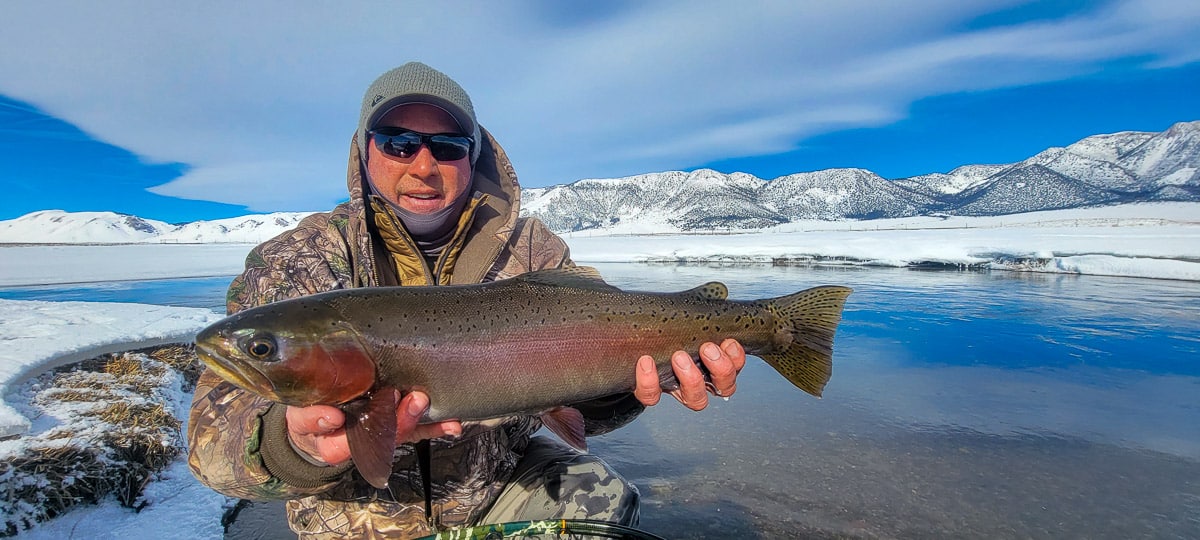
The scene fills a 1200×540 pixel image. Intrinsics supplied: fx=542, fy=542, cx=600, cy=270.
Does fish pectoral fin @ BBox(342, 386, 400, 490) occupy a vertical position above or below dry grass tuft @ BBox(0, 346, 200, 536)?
above

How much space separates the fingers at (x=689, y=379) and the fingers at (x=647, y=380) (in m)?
0.11

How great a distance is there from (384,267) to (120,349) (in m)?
5.32

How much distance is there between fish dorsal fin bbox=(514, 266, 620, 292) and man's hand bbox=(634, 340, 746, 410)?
404 millimetres

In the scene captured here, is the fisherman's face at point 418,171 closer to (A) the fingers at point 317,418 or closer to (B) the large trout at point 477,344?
(B) the large trout at point 477,344

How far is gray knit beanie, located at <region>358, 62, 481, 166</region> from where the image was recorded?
2.82m

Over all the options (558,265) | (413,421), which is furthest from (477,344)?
(558,265)

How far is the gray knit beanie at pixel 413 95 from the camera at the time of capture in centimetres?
282

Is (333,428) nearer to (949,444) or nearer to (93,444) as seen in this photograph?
(93,444)

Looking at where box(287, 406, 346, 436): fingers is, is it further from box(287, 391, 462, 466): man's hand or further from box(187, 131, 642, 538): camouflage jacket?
box(187, 131, 642, 538): camouflage jacket

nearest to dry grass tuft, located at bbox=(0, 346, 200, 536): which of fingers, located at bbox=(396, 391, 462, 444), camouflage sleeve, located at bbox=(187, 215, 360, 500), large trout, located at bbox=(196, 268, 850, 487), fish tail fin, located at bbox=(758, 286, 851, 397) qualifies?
camouflage sleeve, located at bbox=(187, 215, 360, 500)

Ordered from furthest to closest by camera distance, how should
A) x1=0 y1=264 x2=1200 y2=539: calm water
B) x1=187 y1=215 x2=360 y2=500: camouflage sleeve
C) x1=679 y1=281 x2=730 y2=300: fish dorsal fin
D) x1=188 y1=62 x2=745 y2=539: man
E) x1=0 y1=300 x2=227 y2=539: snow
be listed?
x1=0 y1=264 x2=1200 y2=539: calm water
x1=0 y1=300 x2=227 y2=539: snow
x1=679 y1=281 x2=730 y2=300: fish dorsal fin
x1=188 y1=62 x2=745 y2=539: man
x1=187 y1=215 x2=360 y2=500: camouflage sleeve

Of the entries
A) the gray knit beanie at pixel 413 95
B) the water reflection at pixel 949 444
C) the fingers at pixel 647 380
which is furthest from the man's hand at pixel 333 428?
the water reflection at pixel 949 444

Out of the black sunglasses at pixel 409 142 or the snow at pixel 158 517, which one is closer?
the black sunglasses at pixel 409 142

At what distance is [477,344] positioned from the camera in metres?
2.13
